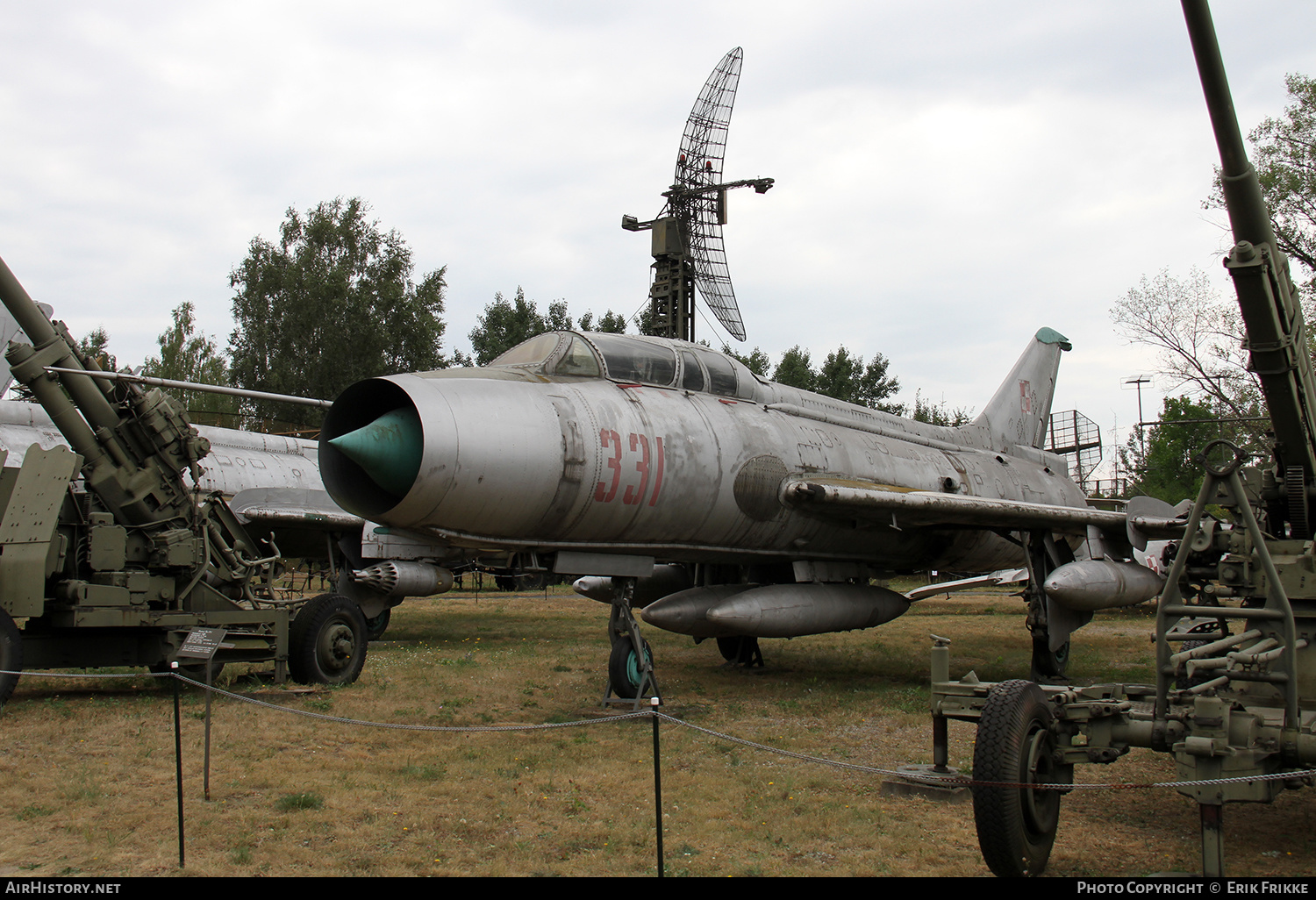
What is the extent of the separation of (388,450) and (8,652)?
3804 mm

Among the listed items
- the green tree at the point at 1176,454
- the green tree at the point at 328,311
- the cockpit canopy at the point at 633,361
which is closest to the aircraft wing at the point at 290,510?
the cockpit canopy at the point at 633,361

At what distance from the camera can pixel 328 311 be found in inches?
1340

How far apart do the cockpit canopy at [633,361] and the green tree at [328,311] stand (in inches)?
1042

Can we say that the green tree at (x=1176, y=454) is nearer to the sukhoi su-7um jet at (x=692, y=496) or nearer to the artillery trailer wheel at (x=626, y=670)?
the sukhoi su-7um jet at (x=692, y=496)

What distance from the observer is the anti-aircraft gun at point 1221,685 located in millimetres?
3855

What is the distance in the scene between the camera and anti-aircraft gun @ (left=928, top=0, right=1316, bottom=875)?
3.86 metres

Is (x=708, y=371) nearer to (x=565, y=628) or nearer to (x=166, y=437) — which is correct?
(x=166, y=437)

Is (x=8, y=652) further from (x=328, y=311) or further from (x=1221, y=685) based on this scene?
(x=328, y=311)

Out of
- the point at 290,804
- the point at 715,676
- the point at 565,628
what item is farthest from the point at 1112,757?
the point at 565,628

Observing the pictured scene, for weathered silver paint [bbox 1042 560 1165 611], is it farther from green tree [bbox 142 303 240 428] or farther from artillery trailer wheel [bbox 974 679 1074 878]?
green tree [bbox 142 303 240 428]

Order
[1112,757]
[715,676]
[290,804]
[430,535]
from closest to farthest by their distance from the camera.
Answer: [1112,757], [290,804], [430,535], [715,676]

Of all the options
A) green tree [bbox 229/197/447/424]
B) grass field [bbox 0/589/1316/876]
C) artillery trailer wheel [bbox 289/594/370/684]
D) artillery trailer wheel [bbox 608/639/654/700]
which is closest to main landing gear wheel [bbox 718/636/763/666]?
grass field [bbox 0/589/1316/876]

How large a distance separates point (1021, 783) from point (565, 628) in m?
13.9
